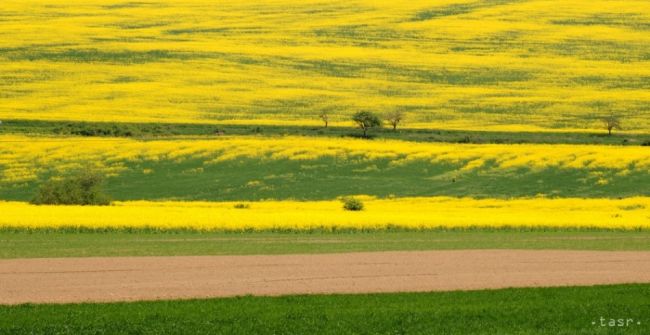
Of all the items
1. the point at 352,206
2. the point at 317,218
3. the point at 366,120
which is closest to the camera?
the point at 317,218

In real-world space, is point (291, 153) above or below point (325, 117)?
above

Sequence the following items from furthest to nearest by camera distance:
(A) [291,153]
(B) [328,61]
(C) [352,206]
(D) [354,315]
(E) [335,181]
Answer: (B) [328,61] < (A) [291,153] < (E) [335,181] < (C) [352,206] < (D) [354,315]

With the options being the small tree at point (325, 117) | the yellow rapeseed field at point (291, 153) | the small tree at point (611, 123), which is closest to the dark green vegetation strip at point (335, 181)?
the yellow rapeseed field at point (291, 153)

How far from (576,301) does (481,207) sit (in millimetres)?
23657

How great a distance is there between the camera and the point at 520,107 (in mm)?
66062

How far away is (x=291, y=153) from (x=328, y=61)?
31205 millimetres

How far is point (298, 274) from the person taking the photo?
2072cm

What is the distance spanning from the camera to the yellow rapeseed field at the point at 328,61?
65438 mm

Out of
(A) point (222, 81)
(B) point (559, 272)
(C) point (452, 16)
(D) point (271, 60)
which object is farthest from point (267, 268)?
(C) point (452, 16)

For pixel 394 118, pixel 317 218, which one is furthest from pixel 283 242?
pixel 394 118

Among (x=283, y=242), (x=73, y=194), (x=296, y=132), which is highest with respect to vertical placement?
(x=283, y=242)

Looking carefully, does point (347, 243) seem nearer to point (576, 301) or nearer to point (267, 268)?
point (267, 268)

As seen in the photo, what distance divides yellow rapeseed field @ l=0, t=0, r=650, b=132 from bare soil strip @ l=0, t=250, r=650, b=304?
38.1 meters

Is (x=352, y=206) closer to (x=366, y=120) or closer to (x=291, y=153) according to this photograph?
(x=291, y=153)
